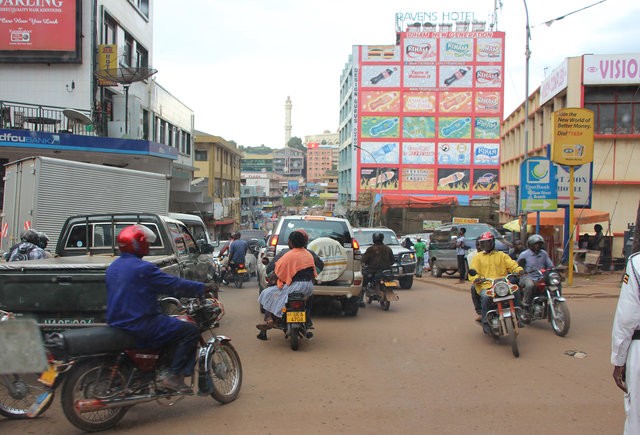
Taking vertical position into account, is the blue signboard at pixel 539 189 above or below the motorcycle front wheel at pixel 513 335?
above

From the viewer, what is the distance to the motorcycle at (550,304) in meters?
8.55

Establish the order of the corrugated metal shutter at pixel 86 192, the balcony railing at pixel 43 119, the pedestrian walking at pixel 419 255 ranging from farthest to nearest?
the pedestrian walking at pixel 419 255 → the balcony railing at pixel 43 119 → the corrugated metal shutter at pixel 86 192

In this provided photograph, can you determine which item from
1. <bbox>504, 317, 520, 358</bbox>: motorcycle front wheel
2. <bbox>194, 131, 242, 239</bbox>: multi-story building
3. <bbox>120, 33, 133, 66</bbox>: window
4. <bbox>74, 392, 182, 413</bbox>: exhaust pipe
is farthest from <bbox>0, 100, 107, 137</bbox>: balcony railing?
<bbox>194, 131, 242, 239</bbox>: multi-story building

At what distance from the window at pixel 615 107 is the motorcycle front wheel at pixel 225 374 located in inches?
745

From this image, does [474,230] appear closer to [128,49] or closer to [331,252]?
[331,252]

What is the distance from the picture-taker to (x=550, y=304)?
8766mm

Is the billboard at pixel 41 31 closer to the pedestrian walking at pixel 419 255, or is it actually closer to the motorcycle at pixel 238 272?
the motorcycle at pixel 238 272

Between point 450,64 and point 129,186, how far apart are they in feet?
220

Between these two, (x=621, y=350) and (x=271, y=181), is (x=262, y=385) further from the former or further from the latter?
(x=271, y=181)

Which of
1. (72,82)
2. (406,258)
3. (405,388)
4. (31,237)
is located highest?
(72,82)

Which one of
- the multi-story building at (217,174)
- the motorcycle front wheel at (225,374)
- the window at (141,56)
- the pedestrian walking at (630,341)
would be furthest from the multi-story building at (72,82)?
the pedestrian walking at (630,341)

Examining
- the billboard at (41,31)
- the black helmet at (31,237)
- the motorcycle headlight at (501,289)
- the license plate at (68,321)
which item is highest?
the billboard at (41,31)

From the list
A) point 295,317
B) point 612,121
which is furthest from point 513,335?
point 612,121

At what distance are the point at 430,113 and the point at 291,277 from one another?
7054cm
